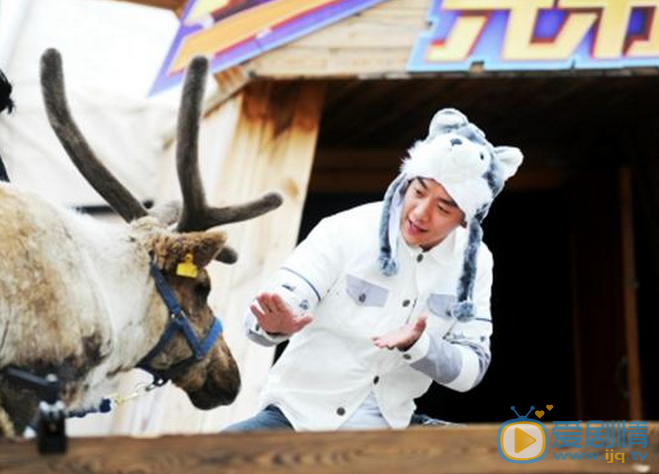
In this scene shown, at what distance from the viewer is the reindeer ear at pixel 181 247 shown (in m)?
4.23

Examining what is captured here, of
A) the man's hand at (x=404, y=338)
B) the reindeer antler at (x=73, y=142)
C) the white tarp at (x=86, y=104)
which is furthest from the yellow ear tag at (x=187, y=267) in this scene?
the white tarp at (x=86, y=104)

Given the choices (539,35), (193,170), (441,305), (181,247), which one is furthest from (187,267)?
(539,35)

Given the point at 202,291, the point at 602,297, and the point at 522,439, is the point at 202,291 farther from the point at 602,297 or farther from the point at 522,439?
the point at 602,297

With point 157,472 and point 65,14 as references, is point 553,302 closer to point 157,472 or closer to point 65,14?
point 65,14

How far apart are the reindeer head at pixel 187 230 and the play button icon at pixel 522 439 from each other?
4.76 feet

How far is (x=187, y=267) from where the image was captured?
423 cm

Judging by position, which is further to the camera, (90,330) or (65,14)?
(65,14)

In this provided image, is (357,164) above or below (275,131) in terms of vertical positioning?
above

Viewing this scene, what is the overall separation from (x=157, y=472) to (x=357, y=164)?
5.24 meters

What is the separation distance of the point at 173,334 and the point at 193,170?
0.53 meters

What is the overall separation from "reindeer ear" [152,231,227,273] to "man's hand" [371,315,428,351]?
95 cm

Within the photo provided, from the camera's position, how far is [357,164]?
315 inches

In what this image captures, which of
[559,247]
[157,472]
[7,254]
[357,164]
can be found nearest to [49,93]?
[7,254]

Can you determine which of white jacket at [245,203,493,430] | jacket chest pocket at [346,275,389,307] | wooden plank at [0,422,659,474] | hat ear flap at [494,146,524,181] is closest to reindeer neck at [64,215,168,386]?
white jacket at [245,203,493,430]
